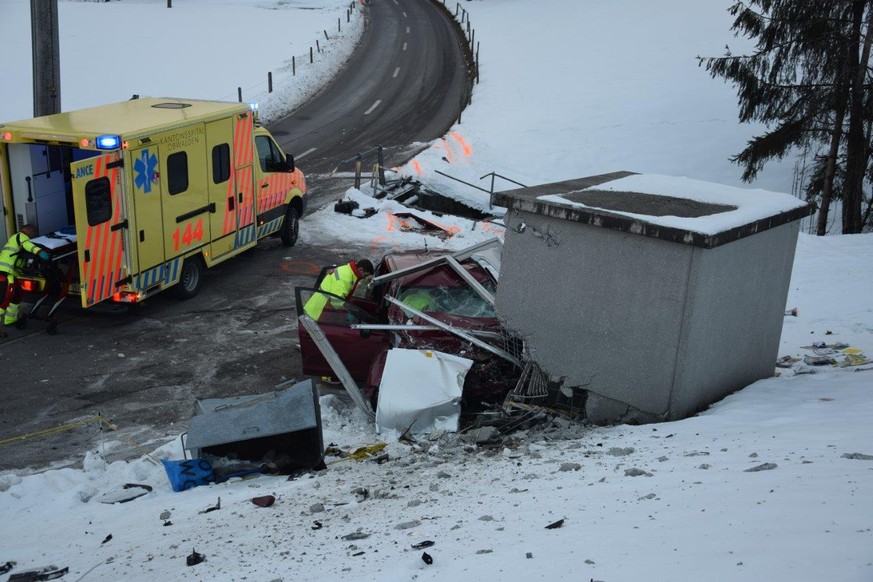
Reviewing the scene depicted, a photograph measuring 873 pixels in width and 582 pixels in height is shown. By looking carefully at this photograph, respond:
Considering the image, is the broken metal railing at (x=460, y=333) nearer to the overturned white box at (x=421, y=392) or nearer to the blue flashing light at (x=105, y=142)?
the overturned white box at (x=421, y=392)

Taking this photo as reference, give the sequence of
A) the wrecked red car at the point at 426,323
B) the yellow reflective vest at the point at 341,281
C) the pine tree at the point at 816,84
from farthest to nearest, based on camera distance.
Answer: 1. the pine tree at the point at 816,84
2. the yellow reflective vest at the point at 341,281
3. the wrecked red car at the point at 426,323

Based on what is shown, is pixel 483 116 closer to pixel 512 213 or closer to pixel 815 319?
pixel 815 319

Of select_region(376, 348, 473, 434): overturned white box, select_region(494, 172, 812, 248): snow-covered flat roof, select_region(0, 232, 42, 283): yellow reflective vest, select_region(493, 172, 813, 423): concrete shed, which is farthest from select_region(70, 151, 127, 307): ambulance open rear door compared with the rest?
select_region(493, 172, 813, 423): concrete shed

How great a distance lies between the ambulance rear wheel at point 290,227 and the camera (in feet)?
53.6

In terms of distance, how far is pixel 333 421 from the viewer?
30.0 ft

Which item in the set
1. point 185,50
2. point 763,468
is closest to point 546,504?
point 763,468

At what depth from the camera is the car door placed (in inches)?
395

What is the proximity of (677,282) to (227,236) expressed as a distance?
27.6ft

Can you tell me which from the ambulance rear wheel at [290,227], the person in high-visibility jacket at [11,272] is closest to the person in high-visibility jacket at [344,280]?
the person in high-visibility jacket at [11,272]

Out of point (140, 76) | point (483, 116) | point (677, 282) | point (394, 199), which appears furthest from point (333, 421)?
point (140, 76)

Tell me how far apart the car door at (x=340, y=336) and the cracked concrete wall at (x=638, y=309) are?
1.76 meters

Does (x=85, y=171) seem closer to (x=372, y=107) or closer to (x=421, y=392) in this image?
(x=421, y=392)

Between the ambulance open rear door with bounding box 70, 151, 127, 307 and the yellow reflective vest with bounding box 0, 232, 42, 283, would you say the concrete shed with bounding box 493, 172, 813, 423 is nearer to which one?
the ambulance open rear door with bounding box 70, 151, 127, 307

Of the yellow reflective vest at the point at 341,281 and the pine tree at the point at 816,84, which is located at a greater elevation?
the pine tree at the point at 816,84
